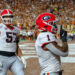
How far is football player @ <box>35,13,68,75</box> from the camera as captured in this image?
2.81m

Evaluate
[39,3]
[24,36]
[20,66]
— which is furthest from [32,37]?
[20,66]

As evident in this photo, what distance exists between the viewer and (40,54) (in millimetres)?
2916

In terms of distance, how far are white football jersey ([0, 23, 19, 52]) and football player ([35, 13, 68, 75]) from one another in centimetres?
95

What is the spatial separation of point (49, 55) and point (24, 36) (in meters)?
19.9

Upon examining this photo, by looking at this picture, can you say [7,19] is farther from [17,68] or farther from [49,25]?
[49,25]

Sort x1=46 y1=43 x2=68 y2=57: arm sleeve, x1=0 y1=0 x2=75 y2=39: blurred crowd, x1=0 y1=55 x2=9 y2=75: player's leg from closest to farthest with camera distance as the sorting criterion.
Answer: x1=46 y1=43 x2=68 y2=57: arm sleeve < x1=0 y1=55 x2=9 y2=75: player's leg < x1=0 y1=0 x2=75 y2=39: blurred crowd

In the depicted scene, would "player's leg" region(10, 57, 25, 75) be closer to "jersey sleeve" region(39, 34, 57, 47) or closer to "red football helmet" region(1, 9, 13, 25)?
"red football helmet" region(1, 9, 13, 25)

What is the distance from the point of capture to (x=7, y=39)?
377 cm

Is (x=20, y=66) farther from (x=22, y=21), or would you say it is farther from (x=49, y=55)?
(x=22, y=21)

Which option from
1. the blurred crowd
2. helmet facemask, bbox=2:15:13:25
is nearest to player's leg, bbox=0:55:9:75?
helmet facemask, bbox=2:15:13:25

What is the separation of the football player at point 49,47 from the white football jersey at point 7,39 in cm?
95

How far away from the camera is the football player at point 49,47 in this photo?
281 cm

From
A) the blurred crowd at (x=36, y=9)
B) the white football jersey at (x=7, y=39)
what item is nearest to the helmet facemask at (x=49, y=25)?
the white football jersey at (x=7, y=39)

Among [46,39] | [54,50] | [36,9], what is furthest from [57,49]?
[36,9]
